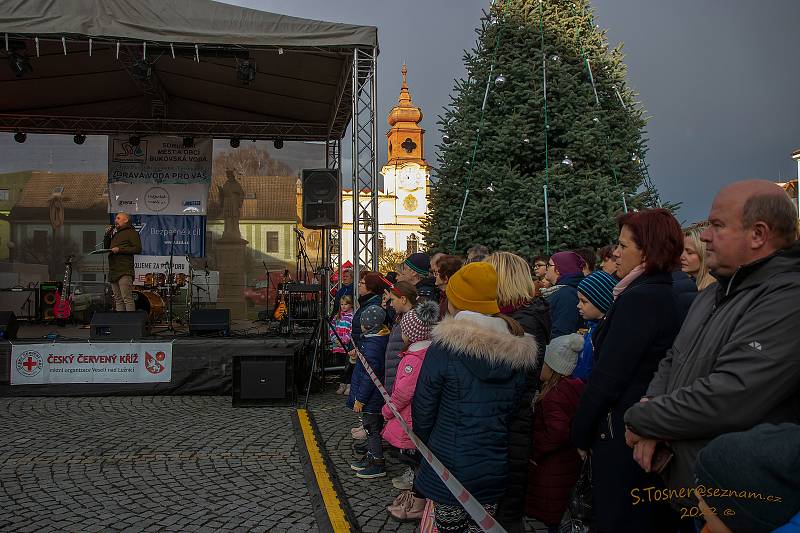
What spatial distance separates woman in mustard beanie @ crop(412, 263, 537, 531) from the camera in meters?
2.77

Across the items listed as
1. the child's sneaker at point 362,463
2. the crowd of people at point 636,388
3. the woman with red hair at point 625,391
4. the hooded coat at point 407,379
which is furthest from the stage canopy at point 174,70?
the woman with red hair at point 625,391

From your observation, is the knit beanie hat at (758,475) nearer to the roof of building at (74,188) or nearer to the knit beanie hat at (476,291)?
the knit beanie hat at (476,291)

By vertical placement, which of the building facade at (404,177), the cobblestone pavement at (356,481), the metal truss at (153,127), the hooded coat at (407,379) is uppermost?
the building facade at (404,177)

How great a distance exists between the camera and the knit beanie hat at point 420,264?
6383 millimetres

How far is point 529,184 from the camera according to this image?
34.6 ft

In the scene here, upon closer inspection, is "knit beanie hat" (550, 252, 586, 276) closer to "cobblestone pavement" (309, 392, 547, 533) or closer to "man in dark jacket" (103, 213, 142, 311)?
"cobblestone pavement" (309, 392, 547, 533)

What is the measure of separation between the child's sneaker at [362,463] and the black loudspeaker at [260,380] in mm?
2604

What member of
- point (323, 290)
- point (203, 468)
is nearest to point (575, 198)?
point (323, 290)

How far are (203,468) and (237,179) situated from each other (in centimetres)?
1036

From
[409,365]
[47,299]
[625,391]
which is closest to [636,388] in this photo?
[625,391]

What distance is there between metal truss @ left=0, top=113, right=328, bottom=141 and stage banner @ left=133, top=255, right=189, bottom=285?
268cm

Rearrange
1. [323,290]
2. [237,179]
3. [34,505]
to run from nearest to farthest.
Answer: [34,505] < [323,290] < [237,179]

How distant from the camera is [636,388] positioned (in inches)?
101

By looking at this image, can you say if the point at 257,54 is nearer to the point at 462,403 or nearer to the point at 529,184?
the point at 529,184
